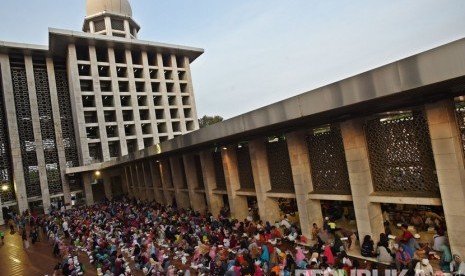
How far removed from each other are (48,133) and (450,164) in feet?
142

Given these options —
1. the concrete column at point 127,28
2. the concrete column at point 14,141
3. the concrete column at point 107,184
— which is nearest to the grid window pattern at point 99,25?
the concrete column at point 127,28

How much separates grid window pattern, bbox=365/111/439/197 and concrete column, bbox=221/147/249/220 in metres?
9.01

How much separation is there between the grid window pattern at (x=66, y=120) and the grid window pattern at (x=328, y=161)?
3720cm

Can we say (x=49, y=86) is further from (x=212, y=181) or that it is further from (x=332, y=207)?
(x=332, y=207)

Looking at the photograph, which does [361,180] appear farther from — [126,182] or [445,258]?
[126,182]

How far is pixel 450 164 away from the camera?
9180mm

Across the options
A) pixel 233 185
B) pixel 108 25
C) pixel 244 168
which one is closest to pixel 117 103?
pixel 108 25

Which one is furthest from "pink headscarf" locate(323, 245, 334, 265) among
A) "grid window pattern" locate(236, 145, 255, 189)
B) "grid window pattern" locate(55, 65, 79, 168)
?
"grid window pattern" locate(55, 65, 79, 168)

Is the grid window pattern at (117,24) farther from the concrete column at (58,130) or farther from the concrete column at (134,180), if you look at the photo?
the concrete column at (134,180)

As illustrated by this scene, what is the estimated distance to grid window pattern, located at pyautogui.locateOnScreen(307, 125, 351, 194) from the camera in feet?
42.7

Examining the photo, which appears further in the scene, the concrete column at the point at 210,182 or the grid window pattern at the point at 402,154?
the concrete column at the point at 210,182

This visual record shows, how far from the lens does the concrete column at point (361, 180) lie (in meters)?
11.6

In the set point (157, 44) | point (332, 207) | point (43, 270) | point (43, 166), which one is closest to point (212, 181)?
point (332, 207)

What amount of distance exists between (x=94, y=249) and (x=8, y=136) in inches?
1168
